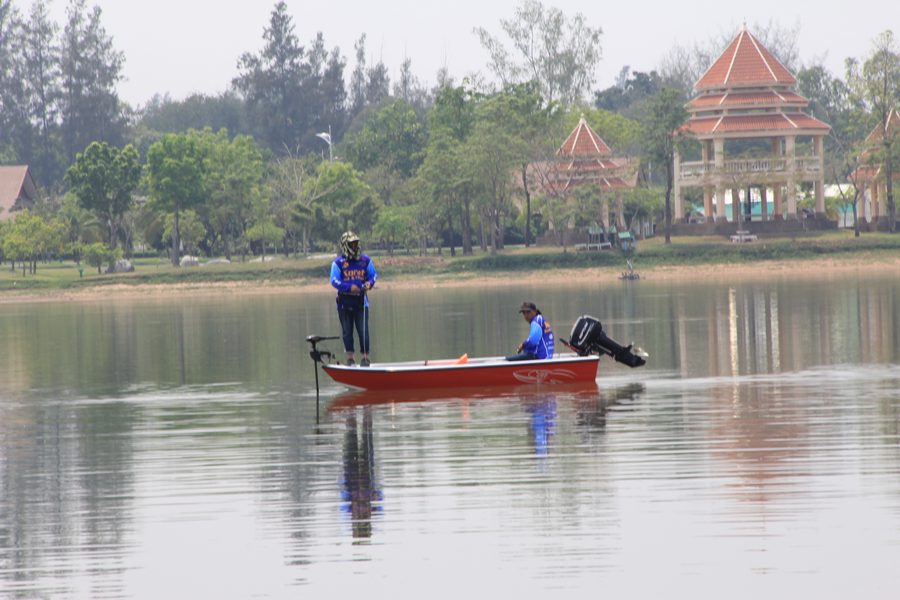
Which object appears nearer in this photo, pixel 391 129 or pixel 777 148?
pixel 777 148

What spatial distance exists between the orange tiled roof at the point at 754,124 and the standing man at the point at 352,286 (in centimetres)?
6784

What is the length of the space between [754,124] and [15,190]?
193 ft

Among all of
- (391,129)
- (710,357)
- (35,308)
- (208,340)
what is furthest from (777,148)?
(710,357)

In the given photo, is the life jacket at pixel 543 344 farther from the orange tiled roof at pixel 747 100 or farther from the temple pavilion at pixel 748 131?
the orange tiled roof at pixel 747 100

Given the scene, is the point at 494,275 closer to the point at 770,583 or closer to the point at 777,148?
the point at 777,148

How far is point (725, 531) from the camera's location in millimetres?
11734

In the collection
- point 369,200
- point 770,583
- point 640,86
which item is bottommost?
point 770,583

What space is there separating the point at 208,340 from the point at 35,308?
108ft

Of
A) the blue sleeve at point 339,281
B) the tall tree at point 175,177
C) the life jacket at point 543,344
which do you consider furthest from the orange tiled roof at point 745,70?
the blue sleeve at point 339,281

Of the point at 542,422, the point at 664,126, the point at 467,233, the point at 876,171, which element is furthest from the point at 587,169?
the point at 542,422

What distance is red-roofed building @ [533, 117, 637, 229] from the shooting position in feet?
298

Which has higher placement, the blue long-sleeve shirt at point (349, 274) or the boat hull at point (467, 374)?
the blue long-sleeve shirt at point (349, 274)

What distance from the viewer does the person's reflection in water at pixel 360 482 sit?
12.7 m

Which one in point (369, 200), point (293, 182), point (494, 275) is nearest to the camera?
point (494, 275)
